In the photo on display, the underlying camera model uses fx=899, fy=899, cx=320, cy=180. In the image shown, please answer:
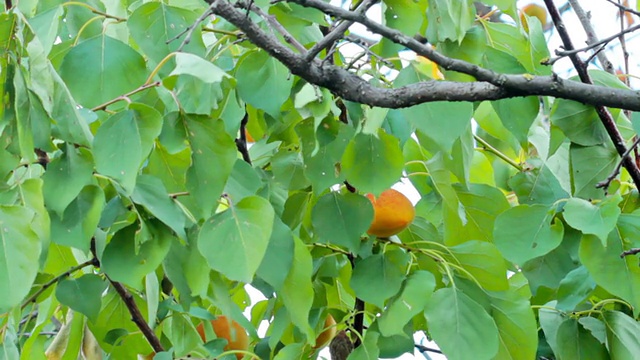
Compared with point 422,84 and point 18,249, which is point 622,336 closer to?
point 422,84

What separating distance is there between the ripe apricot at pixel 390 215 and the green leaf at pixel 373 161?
96 mm

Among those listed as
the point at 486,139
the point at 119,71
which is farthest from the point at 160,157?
the point at 486,139

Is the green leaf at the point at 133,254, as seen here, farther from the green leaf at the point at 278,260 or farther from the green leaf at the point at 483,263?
the green leaf at the point at 483,263

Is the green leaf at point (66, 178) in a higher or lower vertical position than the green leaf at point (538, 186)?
higher

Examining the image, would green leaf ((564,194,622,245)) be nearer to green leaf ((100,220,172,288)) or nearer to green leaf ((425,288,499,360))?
green leaf ((425,288,499,360))

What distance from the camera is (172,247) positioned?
851mm

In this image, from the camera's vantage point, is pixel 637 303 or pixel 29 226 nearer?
pixel 29 226


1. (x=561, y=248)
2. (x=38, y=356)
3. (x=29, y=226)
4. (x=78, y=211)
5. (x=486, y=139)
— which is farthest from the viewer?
(x=486, y=139)

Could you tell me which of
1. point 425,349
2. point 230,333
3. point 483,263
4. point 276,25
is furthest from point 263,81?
point 425,349

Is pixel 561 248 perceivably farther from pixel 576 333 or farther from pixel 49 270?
pixel 49 270

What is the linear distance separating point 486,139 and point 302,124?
668 mm

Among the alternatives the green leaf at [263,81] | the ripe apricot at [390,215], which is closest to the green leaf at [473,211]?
the ripe apricot at [390,215]

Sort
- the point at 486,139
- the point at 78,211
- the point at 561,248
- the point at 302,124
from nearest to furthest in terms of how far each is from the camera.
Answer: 1. the point at 78,211
2. the point at 302,124
3. the point at 561,248
4. the point at 486,139

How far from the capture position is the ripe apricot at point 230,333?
1231 mm
